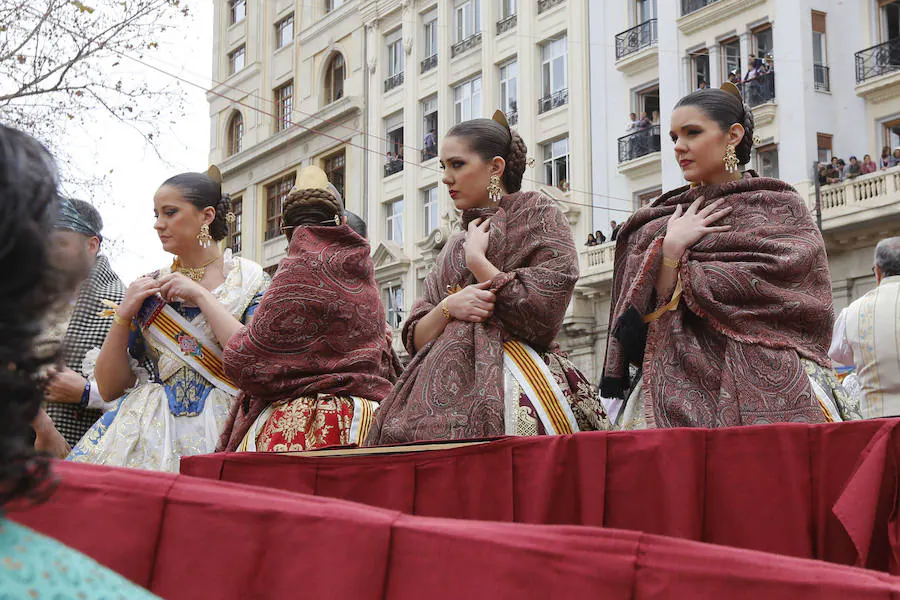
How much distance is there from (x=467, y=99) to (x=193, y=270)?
25385 mm

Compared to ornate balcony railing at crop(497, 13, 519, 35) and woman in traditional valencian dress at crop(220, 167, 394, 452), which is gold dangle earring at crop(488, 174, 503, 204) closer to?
woman in traditional valencian dress at crop(220, 167, 394, 452)

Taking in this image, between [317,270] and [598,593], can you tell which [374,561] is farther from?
[317,270]

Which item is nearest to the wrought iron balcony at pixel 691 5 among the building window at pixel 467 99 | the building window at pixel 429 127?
the building window at pixel 467 99

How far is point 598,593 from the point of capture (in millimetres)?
1786

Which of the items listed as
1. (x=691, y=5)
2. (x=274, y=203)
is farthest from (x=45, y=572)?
(x=274, y=203)

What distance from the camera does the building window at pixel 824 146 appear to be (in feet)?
69.6

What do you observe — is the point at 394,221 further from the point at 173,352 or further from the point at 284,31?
the point at 173,352

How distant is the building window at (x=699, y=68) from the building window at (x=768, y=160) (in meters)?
2.15

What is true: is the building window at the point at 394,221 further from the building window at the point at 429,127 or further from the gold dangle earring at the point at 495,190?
the gold dangle earring at the point at 495,190

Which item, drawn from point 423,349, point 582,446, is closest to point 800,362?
point 582,446

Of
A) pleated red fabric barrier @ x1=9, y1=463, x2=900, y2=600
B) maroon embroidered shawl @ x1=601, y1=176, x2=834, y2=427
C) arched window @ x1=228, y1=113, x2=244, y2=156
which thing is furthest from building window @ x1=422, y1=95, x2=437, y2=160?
pleated red fabric barrier @ x1=9, y1=463, x2=900, y2=600

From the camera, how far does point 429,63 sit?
30.9 m

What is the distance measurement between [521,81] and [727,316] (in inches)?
968

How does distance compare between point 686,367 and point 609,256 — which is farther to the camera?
point 609,256
